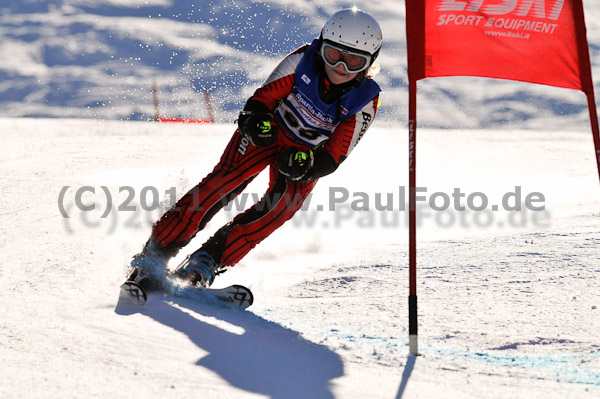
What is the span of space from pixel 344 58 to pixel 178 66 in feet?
96.6

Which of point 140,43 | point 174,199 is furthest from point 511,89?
point 174,199

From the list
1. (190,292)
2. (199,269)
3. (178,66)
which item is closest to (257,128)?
(199,269)

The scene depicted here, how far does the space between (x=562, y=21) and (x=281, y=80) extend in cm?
147

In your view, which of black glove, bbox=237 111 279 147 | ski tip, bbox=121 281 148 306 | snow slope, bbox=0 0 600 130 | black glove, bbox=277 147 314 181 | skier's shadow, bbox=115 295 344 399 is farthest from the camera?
snow slope, bbox=0 0 600 130

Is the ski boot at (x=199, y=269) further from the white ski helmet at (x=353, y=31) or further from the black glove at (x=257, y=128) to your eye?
the white ski helmet at (x=353, y=31)

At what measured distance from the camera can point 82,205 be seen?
5176 millimetres

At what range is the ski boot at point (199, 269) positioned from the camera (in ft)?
10.8

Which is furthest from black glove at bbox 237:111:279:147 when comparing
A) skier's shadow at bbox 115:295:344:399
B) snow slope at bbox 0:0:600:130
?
snow slope at bbox 0:0:600:130

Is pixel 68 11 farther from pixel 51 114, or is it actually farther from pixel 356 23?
pixel 356 23

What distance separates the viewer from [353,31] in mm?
3207

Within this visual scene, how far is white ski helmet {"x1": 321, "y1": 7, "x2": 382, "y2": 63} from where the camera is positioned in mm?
3201

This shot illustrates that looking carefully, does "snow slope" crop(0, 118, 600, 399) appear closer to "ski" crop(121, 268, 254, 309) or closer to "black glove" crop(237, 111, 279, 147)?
"ski" crop(121, 268, 254, 309)

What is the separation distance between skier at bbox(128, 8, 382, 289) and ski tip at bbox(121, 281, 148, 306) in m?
0.22

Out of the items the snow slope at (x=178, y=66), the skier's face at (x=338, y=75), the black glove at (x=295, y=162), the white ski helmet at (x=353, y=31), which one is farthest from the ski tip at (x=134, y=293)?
the snow slope at (x=178, y=66)
